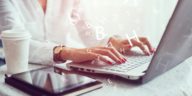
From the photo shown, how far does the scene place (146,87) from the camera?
0.77 m

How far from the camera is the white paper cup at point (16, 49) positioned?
2.75ft

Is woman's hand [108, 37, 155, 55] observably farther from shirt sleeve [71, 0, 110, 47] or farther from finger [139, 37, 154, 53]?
shirt sleeve [71, 0, 110, 47]

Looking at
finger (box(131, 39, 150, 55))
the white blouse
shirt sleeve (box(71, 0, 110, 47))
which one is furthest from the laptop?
shirt sleeve (box(71, 0, 110, 47))

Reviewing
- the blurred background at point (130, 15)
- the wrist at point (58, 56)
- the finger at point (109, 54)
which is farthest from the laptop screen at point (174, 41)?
the blurred background at point (130, 15)

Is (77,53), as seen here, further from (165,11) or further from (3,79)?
(165,11)

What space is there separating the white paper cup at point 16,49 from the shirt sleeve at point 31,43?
130mm

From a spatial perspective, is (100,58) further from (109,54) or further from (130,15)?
(130,15)

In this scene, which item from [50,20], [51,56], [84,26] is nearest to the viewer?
[51,56]

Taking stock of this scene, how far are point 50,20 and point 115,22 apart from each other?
1.45ft

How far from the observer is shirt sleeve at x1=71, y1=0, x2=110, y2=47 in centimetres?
153

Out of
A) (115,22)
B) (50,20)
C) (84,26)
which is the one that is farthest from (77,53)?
(115,22)

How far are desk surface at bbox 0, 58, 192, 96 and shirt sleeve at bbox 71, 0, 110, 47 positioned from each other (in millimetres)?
675

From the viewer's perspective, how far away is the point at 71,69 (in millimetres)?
886

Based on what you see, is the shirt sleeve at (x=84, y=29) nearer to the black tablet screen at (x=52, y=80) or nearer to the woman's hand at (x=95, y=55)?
the woman's hand at (x=95, y=55)
